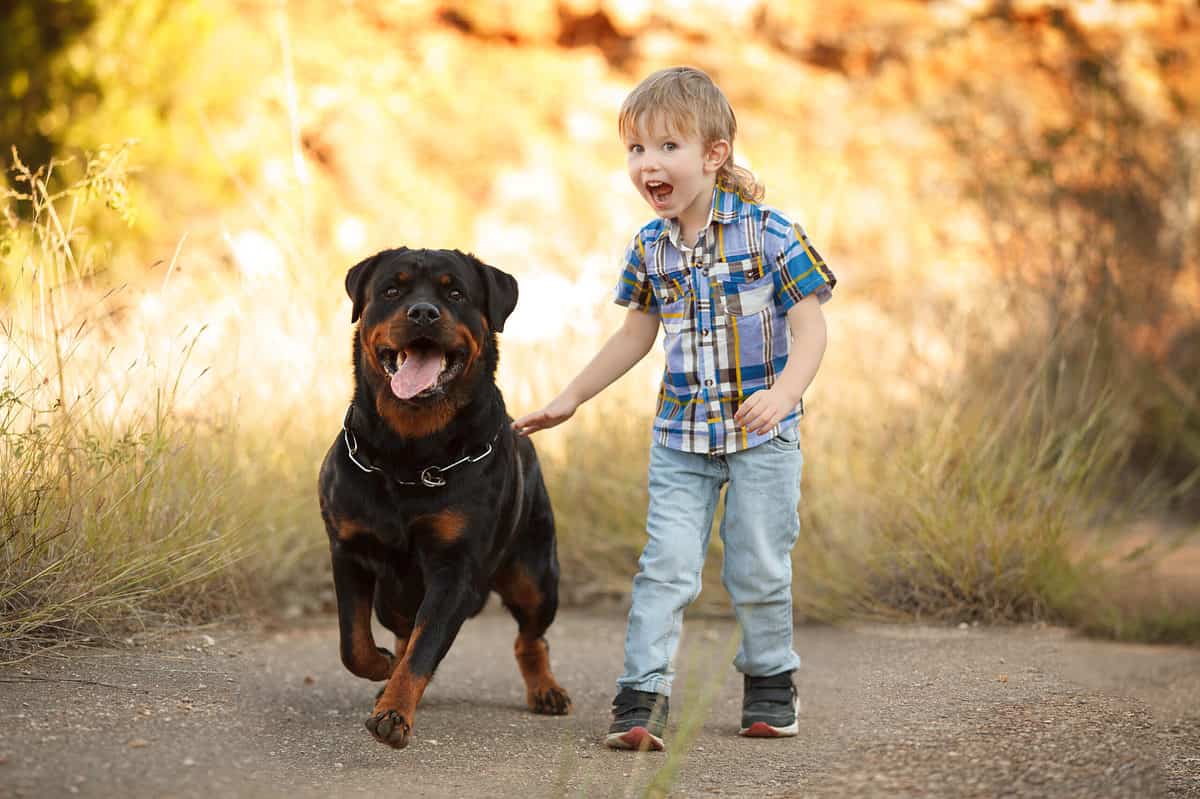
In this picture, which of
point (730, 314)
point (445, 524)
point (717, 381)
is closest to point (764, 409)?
point (717, 381)

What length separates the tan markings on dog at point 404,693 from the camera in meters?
3.12

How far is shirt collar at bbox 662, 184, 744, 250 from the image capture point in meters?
3.66

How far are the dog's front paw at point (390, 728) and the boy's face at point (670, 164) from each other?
151 centimetres

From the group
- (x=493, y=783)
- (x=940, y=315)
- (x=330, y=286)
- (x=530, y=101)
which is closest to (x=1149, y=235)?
(x=940, y=315)

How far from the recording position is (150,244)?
13.1 metres

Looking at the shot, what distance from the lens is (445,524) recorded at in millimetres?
3377

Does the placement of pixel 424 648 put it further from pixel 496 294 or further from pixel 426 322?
pixel 496 294

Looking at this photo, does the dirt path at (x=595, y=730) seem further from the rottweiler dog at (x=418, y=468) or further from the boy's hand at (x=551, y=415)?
the boy's hand at (x=551, y=415)

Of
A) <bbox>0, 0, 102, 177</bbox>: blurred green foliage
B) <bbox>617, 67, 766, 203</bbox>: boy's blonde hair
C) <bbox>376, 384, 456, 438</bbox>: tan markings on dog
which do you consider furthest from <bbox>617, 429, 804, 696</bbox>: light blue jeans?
<bbox>0, 0, 102, 177</bbox>: blurred green foliage

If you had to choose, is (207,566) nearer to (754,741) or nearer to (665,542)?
(665,542)

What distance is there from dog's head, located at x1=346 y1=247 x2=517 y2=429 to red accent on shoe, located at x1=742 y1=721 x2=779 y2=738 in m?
1.20

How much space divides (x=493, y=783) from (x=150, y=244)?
37.1 ft

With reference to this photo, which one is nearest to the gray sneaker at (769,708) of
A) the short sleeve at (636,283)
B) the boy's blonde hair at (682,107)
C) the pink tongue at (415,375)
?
the short sleeve at (636,283)

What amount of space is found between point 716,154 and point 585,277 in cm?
377
